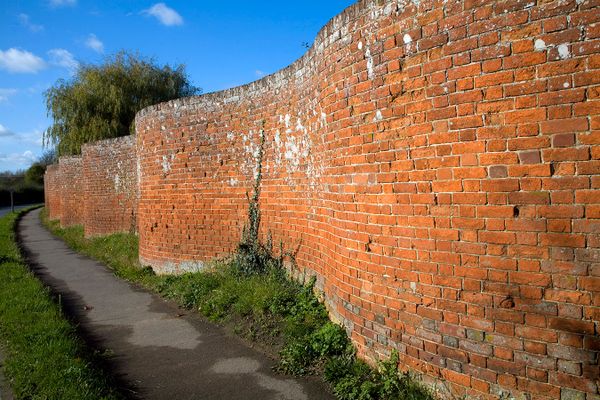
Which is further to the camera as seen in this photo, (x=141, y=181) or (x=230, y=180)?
(x=141, y=181)

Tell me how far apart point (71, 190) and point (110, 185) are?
271 inches

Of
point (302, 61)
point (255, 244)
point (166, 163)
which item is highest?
point (302, 61)

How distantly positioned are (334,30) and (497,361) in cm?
312

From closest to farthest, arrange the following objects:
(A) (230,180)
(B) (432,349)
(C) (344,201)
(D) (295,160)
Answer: (B) (432,349)
(C) (344,201)
(D) (295,160)
(A) (230,180)

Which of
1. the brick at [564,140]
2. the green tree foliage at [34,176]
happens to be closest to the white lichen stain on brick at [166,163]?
the brick at [564,140]

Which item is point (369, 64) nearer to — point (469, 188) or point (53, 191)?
point (469, 188)

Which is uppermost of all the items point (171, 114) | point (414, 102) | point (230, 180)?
point (171, 114)

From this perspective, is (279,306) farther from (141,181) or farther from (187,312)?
(141,181)

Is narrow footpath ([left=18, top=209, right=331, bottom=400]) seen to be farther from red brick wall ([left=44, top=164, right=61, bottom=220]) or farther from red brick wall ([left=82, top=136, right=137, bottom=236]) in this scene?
red brick wall ([left=44, top=164, right=61, bottom=220])

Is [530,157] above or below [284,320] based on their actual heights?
above

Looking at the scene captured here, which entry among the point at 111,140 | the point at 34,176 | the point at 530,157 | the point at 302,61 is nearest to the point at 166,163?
the point at 302,61

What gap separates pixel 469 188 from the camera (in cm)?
297

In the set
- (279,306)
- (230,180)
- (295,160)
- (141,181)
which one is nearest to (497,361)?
(279,306)

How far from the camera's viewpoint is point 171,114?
27.2 feet
